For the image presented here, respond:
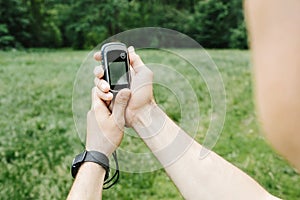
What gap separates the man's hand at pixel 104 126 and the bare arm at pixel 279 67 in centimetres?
82

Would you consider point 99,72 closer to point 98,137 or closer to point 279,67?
point 98,137

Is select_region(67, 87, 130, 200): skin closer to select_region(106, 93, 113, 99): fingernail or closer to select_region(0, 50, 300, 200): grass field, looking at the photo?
select_region(106, 93, 113, 99): fingernail

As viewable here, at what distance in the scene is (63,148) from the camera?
345 centimetres

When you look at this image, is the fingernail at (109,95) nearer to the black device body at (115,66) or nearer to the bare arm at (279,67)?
the black device body at (115,66)

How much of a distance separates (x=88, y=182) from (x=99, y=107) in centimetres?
14

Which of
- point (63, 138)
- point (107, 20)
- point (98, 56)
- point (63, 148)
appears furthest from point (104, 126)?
point (107, 20)

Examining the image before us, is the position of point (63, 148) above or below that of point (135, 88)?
below

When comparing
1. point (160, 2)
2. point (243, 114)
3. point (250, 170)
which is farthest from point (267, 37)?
point (160, 2)

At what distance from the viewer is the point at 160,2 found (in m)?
14.8

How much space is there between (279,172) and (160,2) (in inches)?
468

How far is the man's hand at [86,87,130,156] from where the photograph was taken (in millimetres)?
1028

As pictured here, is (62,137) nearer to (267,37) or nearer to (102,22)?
(267,37)

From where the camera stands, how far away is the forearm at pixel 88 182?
3.23ft

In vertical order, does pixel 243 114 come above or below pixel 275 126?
below
